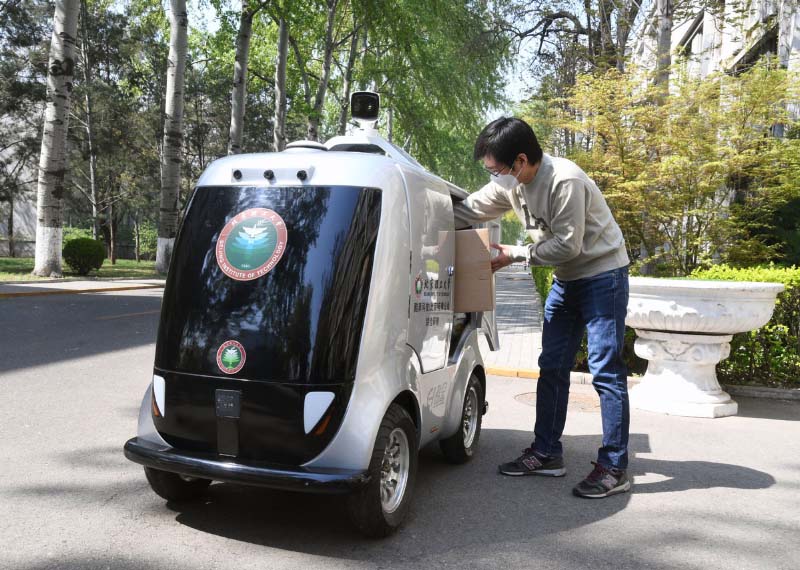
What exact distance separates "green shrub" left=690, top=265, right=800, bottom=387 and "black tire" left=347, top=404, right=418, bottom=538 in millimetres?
5334

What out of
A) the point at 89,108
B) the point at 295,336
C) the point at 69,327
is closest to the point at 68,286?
the point at 69,327

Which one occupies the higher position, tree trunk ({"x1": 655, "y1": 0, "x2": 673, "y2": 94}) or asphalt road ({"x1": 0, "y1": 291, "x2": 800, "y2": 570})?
tree trunk ({"x1": 655, "y1": 0, "x2": 673, "y2": 94})

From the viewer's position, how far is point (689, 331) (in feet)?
21.7

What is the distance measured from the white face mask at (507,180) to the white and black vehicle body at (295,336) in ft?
2.44

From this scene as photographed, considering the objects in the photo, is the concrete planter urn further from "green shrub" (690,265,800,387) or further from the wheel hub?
the wheel hub

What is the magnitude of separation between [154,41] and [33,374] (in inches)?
1474

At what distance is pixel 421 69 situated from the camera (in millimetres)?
27266

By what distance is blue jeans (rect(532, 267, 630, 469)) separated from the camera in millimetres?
4324

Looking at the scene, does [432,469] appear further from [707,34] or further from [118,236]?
[118,236]

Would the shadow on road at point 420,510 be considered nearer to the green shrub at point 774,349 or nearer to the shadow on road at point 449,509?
the shadow on road at point 449,509

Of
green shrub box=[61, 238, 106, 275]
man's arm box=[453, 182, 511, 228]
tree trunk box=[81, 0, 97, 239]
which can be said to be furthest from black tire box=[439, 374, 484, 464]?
tree trunk box=[81, 0, 97, 239]

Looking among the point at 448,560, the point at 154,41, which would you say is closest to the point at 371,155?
the point at 448,560

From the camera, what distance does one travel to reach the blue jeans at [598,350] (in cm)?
432

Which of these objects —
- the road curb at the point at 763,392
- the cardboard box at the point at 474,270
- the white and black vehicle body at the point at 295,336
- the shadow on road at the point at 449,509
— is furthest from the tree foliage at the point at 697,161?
the white and black vehicle body at the point at 295,336
